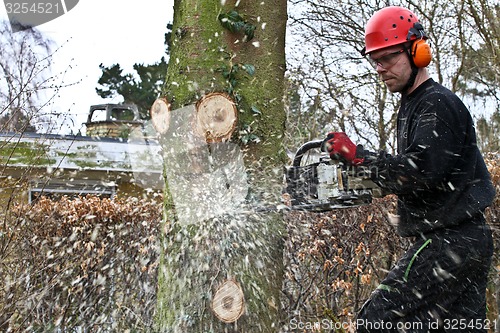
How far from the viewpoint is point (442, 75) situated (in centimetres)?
1105

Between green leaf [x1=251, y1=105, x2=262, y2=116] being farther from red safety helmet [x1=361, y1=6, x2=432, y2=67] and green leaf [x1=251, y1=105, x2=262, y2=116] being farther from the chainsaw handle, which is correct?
red safety helmet [x1=361, y1=6, x2=432, y2=67]

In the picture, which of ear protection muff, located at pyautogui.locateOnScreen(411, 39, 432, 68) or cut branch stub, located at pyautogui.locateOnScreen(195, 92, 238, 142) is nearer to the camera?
ear protection muff, located at pyautogui.locateOnScreen(411, 39, 432, 68)

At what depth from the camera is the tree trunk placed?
9.79 feet

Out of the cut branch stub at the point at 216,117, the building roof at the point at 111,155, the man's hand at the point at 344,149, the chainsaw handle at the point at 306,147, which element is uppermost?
the building roof at the point at 111,155

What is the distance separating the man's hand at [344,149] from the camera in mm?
2703

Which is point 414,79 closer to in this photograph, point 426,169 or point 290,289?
point 426,169

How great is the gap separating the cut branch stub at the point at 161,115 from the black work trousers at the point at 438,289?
1.50 m

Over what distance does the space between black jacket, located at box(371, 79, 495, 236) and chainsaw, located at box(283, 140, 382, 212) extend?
5.3 inches

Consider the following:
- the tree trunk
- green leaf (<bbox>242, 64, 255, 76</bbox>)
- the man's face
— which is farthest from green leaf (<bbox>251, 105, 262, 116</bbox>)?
the man's face

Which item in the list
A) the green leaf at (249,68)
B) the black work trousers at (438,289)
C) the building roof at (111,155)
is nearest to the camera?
the black work trousers at (438,289)

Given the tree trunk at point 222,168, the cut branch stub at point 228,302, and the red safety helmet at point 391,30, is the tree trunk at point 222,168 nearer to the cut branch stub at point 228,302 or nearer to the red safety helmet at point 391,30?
the cut branch stub at point 228,302

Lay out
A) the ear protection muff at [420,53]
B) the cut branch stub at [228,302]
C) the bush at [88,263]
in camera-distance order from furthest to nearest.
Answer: the bush at [88,263] → the cut branch stub at [228,302] → the ear protection muff at [420,53]

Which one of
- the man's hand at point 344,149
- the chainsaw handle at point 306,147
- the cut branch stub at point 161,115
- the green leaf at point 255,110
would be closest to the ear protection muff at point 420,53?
the man's hand at point 344,149

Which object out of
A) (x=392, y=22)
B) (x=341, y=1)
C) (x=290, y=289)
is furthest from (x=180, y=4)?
(x=341, y=1)
